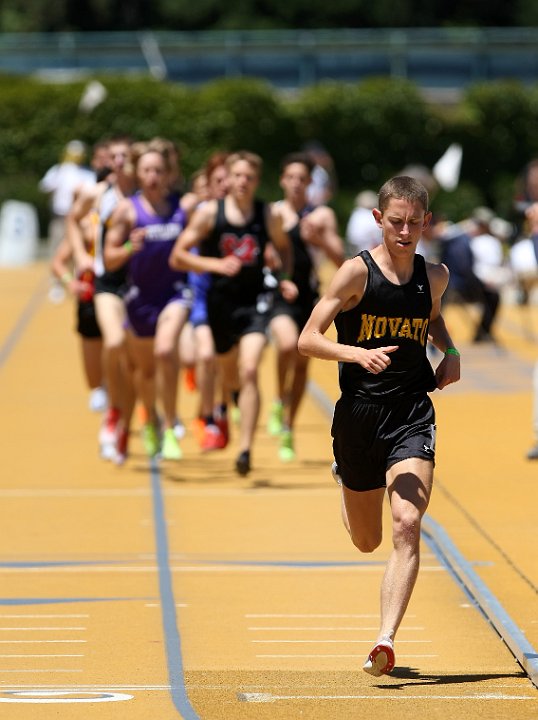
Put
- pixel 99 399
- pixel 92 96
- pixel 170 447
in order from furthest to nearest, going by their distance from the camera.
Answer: pixel 92 96 → pixel 99 399 → pixel 170 447

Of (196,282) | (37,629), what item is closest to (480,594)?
(37,629)

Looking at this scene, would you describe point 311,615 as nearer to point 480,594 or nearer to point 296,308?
point 480,594

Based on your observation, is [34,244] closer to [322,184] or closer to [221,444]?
[322,184]

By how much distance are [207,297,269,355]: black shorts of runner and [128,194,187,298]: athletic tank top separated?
0.35 meters

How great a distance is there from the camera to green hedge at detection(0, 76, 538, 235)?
1690 inches

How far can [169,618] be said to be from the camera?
8305mm

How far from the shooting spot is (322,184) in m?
25.7

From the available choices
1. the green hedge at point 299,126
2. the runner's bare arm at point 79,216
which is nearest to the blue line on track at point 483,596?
the runner's bare arm at point 79,216

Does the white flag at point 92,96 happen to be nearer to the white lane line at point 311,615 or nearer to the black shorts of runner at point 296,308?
the black shorts of runner at point 296,308

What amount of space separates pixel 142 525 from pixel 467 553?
1987 millimetres

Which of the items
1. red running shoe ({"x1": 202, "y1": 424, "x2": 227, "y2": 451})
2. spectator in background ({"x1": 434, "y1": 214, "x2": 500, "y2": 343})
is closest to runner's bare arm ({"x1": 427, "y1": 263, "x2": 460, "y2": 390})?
red running shoe ({"x1": 202, "y1": 424, "x2": 227, "y2": 451})

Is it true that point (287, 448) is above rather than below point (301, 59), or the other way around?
below

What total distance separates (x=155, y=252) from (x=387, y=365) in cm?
584

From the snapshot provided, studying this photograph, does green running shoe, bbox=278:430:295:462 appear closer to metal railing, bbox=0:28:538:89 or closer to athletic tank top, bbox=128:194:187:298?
athletic tank top, bbox=128:194:187:298
